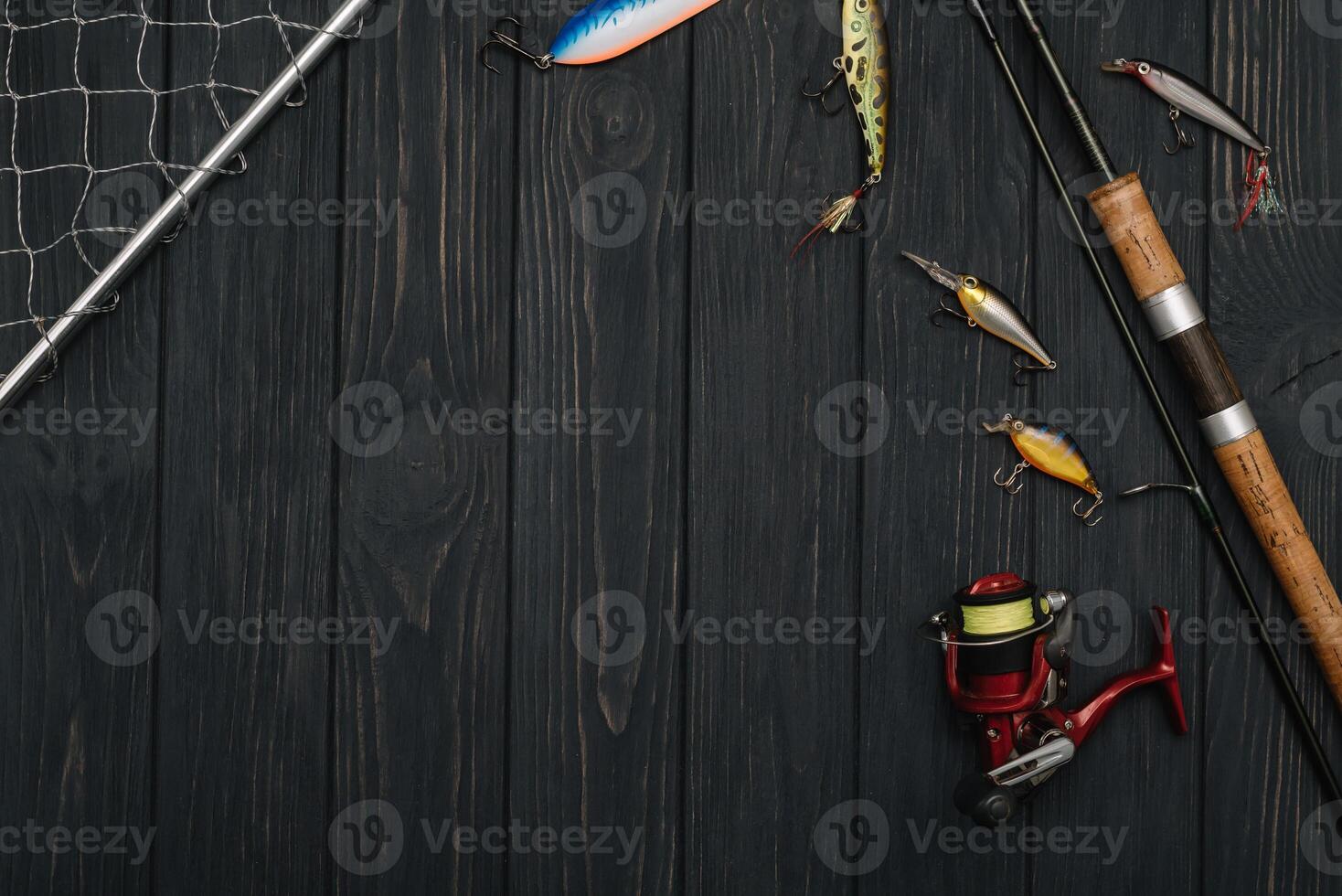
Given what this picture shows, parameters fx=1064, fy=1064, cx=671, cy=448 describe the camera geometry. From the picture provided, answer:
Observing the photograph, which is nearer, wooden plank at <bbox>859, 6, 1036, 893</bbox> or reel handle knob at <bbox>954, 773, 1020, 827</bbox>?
reel handle knob at <bbox>954, 773, 1020, 827</bbox>

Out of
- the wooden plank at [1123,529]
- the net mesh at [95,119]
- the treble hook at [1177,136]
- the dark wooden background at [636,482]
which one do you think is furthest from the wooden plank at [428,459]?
the treble hook at [1177,136]

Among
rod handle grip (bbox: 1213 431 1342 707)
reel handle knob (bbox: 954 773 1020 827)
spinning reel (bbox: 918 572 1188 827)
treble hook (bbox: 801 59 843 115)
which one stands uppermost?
treble hook (bbox: 801 59 843 115)

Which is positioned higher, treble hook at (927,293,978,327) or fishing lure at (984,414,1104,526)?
treble hook at (927,293,978,327)

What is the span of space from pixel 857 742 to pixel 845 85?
73 cm

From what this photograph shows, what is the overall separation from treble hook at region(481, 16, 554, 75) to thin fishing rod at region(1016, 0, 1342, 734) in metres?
0.60

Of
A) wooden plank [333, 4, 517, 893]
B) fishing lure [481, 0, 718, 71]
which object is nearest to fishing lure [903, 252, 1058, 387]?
fishing lure [481, 0, 718, 71]

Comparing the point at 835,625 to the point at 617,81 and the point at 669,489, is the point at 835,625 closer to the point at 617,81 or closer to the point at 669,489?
the point at 669,489

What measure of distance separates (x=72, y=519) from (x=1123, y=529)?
1170 millimetres

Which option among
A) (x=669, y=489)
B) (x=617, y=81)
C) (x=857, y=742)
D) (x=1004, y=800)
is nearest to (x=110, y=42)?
(x=617, y=81)

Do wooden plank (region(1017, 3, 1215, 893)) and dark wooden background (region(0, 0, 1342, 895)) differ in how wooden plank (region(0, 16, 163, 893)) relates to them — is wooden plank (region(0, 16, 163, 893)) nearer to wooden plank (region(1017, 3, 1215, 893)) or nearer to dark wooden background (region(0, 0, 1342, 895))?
dark wooden background (region(0, 0, 1342, 895))

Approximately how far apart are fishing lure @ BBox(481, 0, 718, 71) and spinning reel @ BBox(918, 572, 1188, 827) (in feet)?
2.28

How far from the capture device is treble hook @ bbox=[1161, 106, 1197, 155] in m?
1.19

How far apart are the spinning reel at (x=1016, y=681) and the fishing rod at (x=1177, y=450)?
0.35 feet

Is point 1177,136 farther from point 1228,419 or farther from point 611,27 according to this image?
point 611,27
